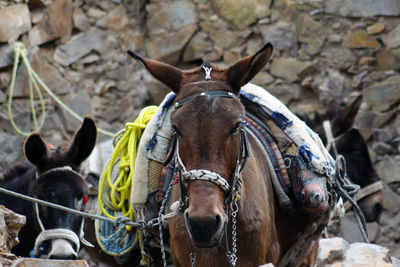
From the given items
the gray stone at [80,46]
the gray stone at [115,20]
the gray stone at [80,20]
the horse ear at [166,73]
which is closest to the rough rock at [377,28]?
the gray stone at [115,20]

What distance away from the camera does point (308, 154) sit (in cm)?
395

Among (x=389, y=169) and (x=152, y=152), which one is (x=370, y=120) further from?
(x=152, y=152)

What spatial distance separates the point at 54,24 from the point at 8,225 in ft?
18.3

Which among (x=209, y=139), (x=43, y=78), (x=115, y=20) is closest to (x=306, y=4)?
(x=115, y=20)

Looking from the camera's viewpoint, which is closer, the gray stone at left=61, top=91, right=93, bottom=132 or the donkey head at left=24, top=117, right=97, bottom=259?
the donkey head at left=24, top=117, right=97, bottom=259

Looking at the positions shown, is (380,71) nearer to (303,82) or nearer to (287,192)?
(303,82)

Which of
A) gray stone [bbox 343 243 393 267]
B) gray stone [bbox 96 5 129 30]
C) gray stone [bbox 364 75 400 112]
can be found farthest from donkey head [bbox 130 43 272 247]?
gray stone [bbox 96 5 129 30]

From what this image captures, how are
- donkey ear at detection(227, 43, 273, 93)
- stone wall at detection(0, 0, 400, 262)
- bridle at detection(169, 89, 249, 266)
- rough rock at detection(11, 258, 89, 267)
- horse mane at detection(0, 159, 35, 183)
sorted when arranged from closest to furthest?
rough rock at detection(11, 258, 89, 267)
bridle at detection(169, 89, 249, 266)
donkey ear at detection(227, 43, 273, 93)
horse mane at detection(0, 159, 35, 183)
stone wall at detection(0, 0, 400, 262)

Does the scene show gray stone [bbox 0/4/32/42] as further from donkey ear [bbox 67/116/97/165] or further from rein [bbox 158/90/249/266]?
rein [bbox 158/90/249/266]

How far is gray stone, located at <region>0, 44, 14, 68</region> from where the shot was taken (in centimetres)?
791

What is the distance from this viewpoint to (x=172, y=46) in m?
9.06

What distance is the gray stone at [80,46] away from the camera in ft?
28.0

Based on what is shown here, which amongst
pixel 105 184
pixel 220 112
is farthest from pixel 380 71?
pixel 220 112

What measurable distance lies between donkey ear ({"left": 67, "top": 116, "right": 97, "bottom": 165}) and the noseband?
70.1 inches
